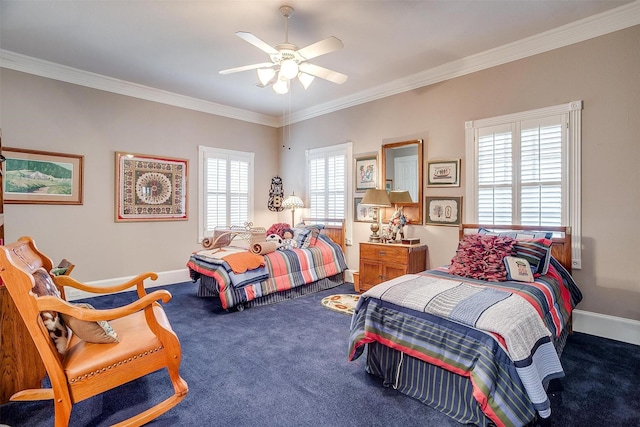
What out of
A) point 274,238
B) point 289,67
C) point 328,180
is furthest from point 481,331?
point 328,180

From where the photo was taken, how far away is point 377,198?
4.41m

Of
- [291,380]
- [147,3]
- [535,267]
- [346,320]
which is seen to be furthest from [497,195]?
[147,3]

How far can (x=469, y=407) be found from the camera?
1859 millimetres

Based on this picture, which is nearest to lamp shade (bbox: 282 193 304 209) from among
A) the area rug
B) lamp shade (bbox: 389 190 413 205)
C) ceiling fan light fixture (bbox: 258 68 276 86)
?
lamp shade (bbox: 389 190 413 205)

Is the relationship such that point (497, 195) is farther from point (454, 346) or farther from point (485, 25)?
point (454, 346)

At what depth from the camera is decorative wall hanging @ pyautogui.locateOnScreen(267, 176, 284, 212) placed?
6367 mm

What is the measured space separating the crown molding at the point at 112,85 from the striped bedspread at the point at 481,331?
4.42 m

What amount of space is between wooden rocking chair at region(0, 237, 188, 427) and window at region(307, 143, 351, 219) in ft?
12.2

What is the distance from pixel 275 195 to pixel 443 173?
10.8 feet

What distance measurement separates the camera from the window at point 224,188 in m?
5.48

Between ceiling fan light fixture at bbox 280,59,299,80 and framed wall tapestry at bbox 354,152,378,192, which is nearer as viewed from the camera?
ceiling fan light fixture at bbox 280,59,299,80

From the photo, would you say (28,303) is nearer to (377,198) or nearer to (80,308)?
(80,308)

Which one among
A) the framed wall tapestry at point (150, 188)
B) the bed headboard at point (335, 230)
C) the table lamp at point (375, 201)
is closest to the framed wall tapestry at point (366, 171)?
the table lamp at point (375, 201)

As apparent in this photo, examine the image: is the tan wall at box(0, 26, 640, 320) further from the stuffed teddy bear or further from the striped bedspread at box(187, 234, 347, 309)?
the stuffed teddy bear
